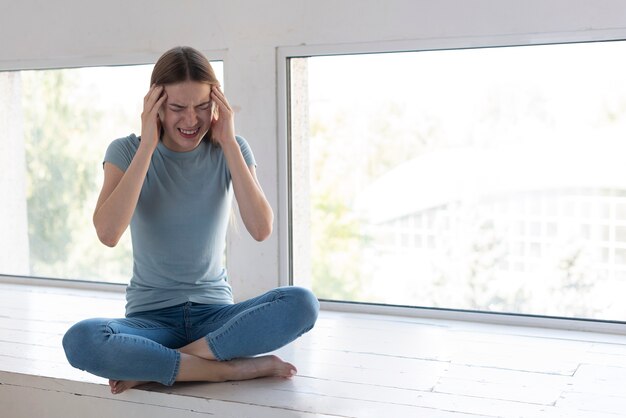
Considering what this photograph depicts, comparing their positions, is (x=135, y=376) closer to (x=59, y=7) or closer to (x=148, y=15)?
(x=148, y=15)

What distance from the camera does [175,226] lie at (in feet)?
7.75

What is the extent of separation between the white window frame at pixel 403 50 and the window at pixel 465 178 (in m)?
0.04

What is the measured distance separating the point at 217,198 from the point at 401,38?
3.10ft

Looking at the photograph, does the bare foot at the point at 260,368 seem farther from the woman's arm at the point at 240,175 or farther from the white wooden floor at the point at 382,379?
the woman's arm at the point at 240,175

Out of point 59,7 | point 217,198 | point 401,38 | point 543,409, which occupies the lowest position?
point 543,409

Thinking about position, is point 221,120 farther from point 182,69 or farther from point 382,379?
point 382,379

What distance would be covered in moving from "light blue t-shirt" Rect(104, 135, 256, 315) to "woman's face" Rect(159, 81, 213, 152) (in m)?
0.08

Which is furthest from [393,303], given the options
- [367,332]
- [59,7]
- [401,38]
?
Answer: [59,7]

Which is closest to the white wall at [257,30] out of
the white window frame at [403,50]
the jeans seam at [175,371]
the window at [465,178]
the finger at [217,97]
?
the white window frame at [403,50]

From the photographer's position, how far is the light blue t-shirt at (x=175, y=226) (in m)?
2.36

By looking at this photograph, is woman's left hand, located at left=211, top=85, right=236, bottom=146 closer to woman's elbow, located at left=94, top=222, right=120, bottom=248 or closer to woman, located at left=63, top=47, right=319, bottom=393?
woman, located at left=63, top=47, right=319, bottom=393

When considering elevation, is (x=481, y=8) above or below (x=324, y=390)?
above

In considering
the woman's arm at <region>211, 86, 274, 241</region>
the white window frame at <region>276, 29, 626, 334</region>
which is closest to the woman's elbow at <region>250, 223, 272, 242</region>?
the woman's arm at <region>211, 86, 274, 241</region>

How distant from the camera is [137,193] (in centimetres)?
223
